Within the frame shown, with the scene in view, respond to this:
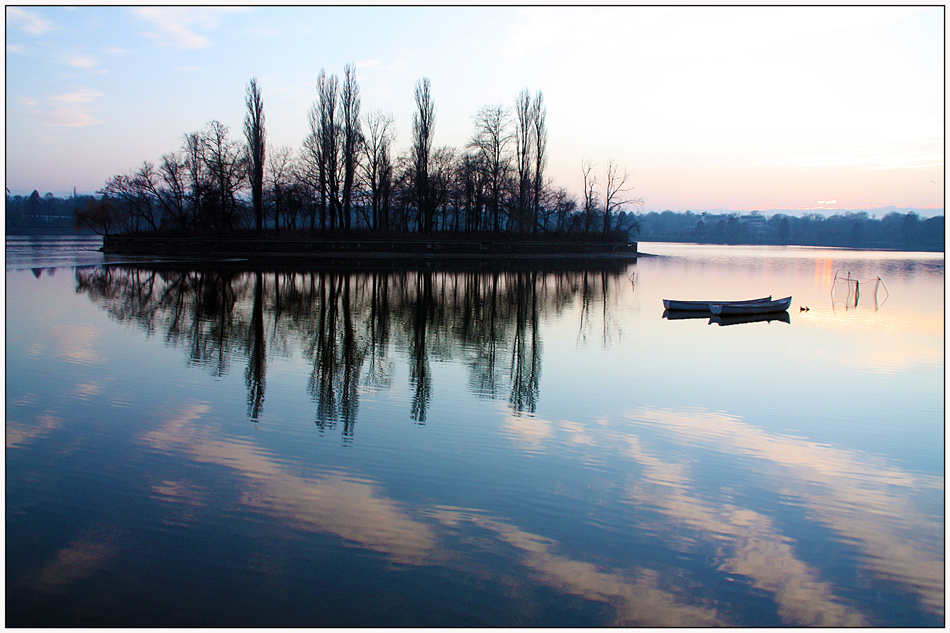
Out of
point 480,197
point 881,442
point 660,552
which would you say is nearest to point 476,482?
point 660,552

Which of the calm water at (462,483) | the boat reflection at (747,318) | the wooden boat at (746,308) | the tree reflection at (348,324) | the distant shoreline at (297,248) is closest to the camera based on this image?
the calm water at (462,483)

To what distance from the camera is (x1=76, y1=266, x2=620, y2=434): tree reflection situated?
39.5 feet

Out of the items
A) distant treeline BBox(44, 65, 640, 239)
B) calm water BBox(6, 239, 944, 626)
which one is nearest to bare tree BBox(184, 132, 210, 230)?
distant treeline BBox(44, 65, 640, 239)

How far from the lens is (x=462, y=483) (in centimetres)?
723

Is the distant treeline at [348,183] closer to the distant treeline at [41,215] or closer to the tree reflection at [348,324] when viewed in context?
the tree reflection at [348,324]

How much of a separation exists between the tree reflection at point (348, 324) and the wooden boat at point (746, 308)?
419 cm

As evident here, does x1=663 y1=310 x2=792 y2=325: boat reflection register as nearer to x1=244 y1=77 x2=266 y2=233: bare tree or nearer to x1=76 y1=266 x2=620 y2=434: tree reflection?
x1=76 y1=266 x2=620 y2=434: tree reflection

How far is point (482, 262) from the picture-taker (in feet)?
185

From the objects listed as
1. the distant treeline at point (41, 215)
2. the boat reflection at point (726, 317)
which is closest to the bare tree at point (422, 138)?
the boat reflection at point (726, 317)

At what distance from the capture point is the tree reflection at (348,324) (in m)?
12.0

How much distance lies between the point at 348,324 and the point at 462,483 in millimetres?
12517

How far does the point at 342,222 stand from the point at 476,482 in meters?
56.1

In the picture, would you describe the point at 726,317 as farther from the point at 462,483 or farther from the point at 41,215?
the point at 41,215

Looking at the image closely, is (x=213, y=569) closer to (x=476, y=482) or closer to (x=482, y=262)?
(x=476, y=482)
